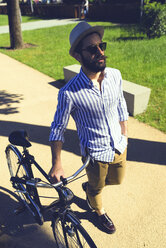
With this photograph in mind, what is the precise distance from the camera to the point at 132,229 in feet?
9.91

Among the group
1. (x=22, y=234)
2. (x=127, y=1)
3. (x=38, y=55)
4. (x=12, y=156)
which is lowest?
(x=22, y=234)

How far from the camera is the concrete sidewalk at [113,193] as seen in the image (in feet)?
9.62

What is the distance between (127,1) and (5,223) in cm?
2471

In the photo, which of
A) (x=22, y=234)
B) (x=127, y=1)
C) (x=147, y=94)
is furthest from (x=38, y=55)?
(x=127, y=1)

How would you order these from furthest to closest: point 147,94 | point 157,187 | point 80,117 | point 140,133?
point 147,94
point 140,133
point 157,187
point 80,117

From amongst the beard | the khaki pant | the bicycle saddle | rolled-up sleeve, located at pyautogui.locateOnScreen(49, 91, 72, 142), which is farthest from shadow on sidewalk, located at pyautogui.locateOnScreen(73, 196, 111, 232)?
the beard

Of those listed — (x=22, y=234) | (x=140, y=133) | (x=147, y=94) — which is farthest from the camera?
(x=147, y=94)

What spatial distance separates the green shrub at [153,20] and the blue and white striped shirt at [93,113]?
34.5ft

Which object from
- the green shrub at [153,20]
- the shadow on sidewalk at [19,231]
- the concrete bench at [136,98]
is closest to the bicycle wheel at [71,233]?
the shadow on sidewalk at [19,231]

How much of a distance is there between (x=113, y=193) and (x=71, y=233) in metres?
1.40

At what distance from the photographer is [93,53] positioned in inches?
87.4

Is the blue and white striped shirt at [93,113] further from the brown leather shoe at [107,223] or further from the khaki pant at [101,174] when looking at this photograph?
the brown leather shoe at [107,223]

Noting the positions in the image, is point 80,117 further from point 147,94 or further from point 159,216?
point 147,94

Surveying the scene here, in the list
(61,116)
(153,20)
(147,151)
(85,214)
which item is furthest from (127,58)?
(61,116)
